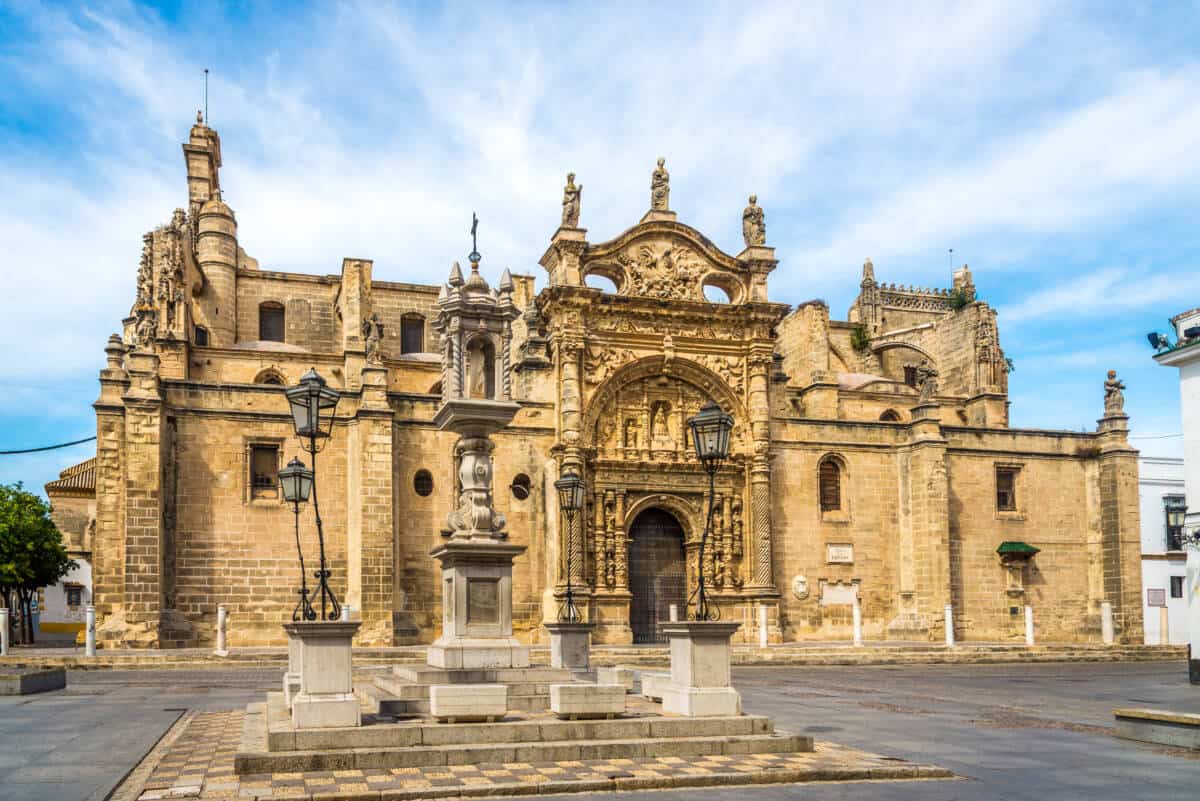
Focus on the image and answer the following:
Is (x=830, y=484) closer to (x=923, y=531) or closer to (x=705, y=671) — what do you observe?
(x=923, y=531)

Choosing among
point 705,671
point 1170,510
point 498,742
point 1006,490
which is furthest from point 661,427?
point 1170,510

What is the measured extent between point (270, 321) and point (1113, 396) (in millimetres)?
28151

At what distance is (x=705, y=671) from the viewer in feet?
38.4

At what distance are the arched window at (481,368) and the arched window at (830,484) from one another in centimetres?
1990

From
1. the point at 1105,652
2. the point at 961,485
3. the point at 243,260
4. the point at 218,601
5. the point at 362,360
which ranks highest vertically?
the point at 243,260

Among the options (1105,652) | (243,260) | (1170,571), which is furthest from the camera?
(243,260)

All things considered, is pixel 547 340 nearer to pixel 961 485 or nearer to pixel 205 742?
pixel 961 485

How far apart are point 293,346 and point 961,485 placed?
21841mm

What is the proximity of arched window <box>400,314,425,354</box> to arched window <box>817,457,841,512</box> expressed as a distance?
591 inches

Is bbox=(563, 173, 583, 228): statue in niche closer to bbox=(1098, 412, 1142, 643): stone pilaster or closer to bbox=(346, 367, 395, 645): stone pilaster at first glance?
bbox=(346, 367, 395, 645): stone pilaster

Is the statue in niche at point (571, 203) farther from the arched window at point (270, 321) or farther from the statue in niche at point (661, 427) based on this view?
the arched window at point (270, 321)

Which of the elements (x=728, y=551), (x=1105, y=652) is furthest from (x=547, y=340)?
(x=1105, y=652)

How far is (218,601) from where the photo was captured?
2722 centimetres

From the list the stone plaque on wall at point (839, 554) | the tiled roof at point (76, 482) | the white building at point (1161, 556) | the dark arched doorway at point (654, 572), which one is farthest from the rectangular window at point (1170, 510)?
the tiled roof at point (76, 482)
